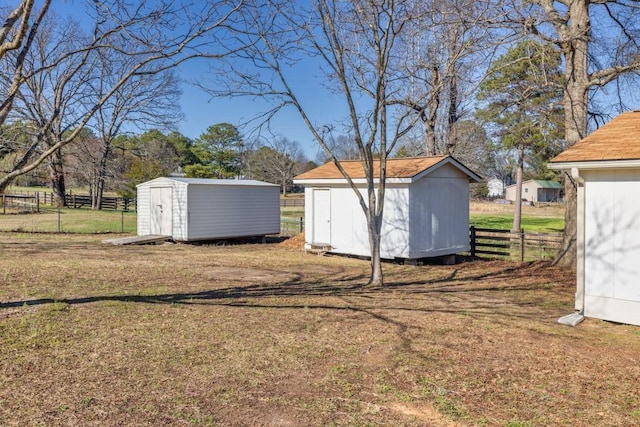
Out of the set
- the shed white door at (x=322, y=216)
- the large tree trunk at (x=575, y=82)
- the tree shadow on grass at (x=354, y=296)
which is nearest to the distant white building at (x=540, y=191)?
the shed white door at (x=322, y=216)

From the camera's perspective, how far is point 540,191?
213 ft

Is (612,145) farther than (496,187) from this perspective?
No

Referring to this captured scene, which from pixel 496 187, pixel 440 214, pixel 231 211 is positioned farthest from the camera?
pixel 496 187

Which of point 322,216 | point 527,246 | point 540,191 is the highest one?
point 540,191

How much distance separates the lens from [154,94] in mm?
22828

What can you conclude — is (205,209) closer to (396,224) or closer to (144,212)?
(144,212)

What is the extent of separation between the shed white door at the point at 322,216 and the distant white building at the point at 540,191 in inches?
2164

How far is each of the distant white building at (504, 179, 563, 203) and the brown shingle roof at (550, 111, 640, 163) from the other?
59.1 m

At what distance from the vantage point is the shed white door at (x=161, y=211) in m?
16.3

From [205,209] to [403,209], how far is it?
7375 millimetres

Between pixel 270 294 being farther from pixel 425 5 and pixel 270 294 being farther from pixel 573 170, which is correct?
pixel 425 5

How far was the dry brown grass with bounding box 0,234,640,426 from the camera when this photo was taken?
3.49 m

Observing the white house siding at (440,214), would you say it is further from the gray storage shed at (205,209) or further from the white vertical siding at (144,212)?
the white vertical siding at (144,212)

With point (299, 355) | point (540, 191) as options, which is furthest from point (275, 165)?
point (299, 355)
